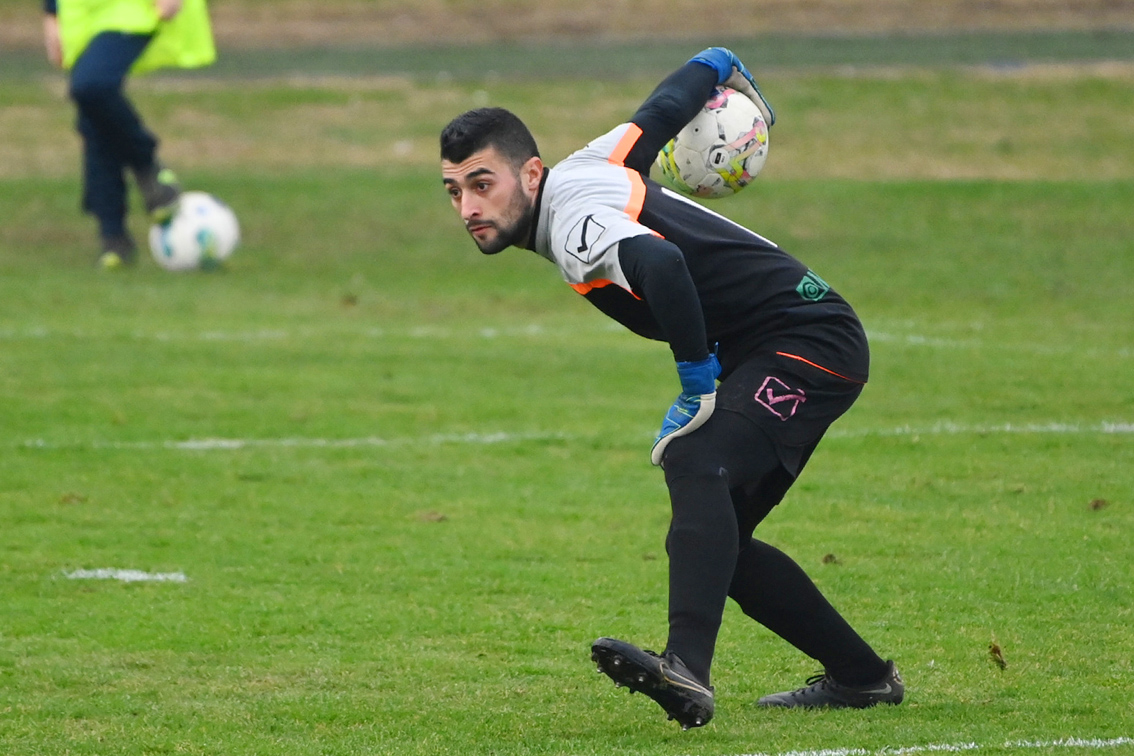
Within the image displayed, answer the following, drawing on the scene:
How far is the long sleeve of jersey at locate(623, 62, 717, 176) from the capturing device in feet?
16.1

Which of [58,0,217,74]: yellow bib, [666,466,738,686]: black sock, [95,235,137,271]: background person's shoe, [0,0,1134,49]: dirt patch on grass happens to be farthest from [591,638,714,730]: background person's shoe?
[0,0,1134,49]: dirt patch on grass

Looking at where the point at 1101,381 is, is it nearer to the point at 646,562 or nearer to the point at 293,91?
the point at 646,562

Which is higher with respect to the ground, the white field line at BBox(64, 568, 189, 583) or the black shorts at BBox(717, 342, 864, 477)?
the black shorts at BBox(717, 342, 864, 477)

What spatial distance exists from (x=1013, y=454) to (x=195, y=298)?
742 cm

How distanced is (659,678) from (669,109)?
1.74 meters

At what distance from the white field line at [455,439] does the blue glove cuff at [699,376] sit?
449 cm

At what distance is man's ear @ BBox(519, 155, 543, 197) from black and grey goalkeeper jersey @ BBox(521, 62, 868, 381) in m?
0.03

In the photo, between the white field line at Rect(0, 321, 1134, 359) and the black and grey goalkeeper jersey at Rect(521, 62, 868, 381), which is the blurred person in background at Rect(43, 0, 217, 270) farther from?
the black and grey goalkeeper jersey at Rect(521, 62, 868, 381)

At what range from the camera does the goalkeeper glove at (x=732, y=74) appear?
520cm

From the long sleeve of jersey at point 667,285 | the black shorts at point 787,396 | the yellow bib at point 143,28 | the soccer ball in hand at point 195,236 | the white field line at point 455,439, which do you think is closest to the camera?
the long sleeve of jersey at point 667,285

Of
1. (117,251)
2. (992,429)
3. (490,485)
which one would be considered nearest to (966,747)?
(490,485)

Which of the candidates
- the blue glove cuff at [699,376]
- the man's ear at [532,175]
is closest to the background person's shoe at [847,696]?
the blue glove cuff at [699,376]

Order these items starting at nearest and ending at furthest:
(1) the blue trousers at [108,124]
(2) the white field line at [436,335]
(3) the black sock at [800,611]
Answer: (3) the black sock at [800,611], (2) the white field line at [436,335], (1) the blue trousers at [108,124]

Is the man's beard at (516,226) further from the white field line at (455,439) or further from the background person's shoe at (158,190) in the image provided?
the background person's shoe at (158,190)
